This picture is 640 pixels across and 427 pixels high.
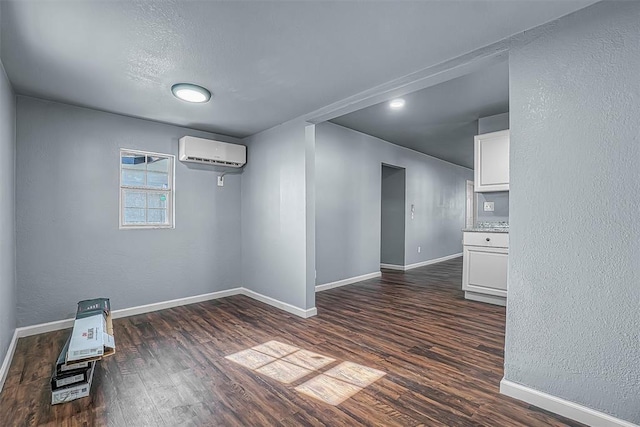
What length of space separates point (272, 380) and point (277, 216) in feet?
6.90

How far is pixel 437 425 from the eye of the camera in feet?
5.44

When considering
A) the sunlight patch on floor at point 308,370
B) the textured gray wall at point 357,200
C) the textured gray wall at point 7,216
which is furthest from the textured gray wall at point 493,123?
the textured gray wall at point 7,216

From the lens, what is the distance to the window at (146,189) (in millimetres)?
3562

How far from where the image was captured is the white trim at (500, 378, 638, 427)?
158cm

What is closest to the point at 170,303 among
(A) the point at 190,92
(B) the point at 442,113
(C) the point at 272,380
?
(C) the point at 272,380

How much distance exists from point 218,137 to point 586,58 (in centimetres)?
396

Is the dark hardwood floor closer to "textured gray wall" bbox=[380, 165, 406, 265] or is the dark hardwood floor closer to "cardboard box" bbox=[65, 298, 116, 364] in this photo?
"cardboard box" bbox=[65, 298, 116, 364]

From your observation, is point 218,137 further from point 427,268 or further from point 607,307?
point 427,268

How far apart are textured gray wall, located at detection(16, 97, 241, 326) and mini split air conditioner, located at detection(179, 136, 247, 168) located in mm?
182

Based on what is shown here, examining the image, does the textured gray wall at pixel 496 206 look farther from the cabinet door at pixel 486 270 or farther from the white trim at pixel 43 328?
the white trim at pixel 43 328

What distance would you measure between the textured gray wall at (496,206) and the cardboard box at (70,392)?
474 centimetres

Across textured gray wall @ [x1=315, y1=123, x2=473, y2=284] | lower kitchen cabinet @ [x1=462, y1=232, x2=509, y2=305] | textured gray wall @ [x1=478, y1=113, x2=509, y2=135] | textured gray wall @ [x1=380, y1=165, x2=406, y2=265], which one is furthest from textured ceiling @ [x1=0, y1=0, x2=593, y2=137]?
textured gray wall @ [x1=380, y1=165, x2=406, y2=265]

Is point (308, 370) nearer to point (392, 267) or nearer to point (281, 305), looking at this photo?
point (281, 305)

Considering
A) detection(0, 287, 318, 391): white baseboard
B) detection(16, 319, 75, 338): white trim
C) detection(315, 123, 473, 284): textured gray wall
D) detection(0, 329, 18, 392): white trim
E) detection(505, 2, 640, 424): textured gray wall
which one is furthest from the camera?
detection(315, 123, 473, 284): textured gray wall
